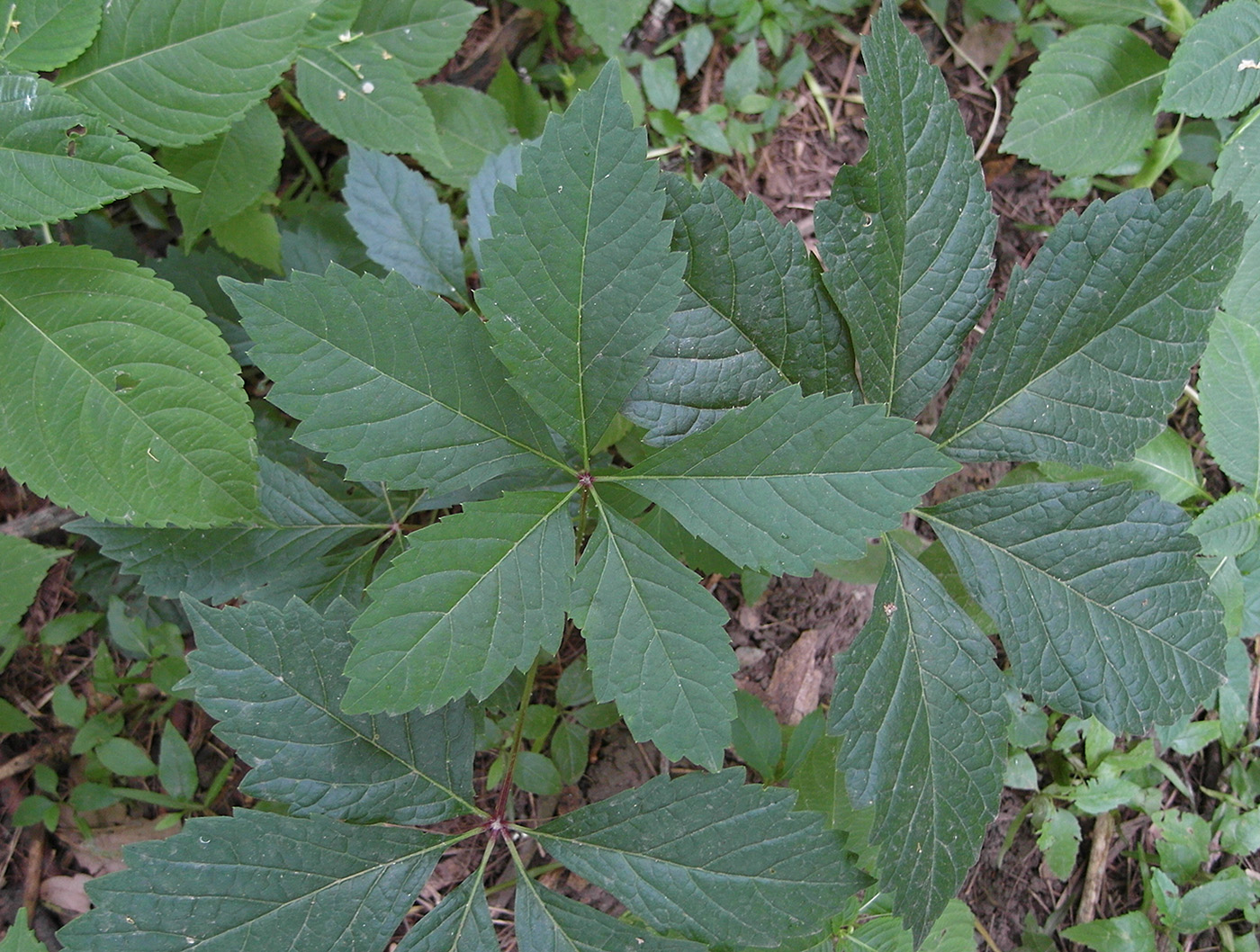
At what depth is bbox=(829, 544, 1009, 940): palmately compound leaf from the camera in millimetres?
1382

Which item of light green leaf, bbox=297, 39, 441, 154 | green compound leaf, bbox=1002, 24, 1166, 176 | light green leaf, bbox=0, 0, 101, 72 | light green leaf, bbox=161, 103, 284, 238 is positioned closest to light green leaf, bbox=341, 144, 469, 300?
light green leaf, bbox=297, 39, 441, 154

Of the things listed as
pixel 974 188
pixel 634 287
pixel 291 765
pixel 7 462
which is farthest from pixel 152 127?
pixel 974 188

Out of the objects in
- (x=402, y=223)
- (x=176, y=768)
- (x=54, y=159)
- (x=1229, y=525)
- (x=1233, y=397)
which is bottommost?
(x=176, y=768)

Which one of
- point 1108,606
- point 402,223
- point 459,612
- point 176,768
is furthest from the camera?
point 176,768

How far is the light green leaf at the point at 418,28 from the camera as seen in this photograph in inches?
78.5

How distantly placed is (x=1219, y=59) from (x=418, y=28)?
1.75m

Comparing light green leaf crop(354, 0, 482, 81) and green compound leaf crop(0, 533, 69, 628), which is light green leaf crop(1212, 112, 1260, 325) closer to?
light green leaf crop(354, 0, 482, 81)

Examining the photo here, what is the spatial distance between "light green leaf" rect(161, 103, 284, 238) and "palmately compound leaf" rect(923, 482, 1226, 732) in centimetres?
169

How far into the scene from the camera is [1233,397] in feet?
6.27

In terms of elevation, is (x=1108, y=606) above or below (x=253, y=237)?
below

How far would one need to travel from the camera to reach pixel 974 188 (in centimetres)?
142

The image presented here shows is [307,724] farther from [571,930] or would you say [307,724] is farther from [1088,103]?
[1088,103]

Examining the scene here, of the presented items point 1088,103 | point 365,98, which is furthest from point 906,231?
point 365,98

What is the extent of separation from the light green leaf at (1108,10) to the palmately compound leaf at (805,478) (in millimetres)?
1685
